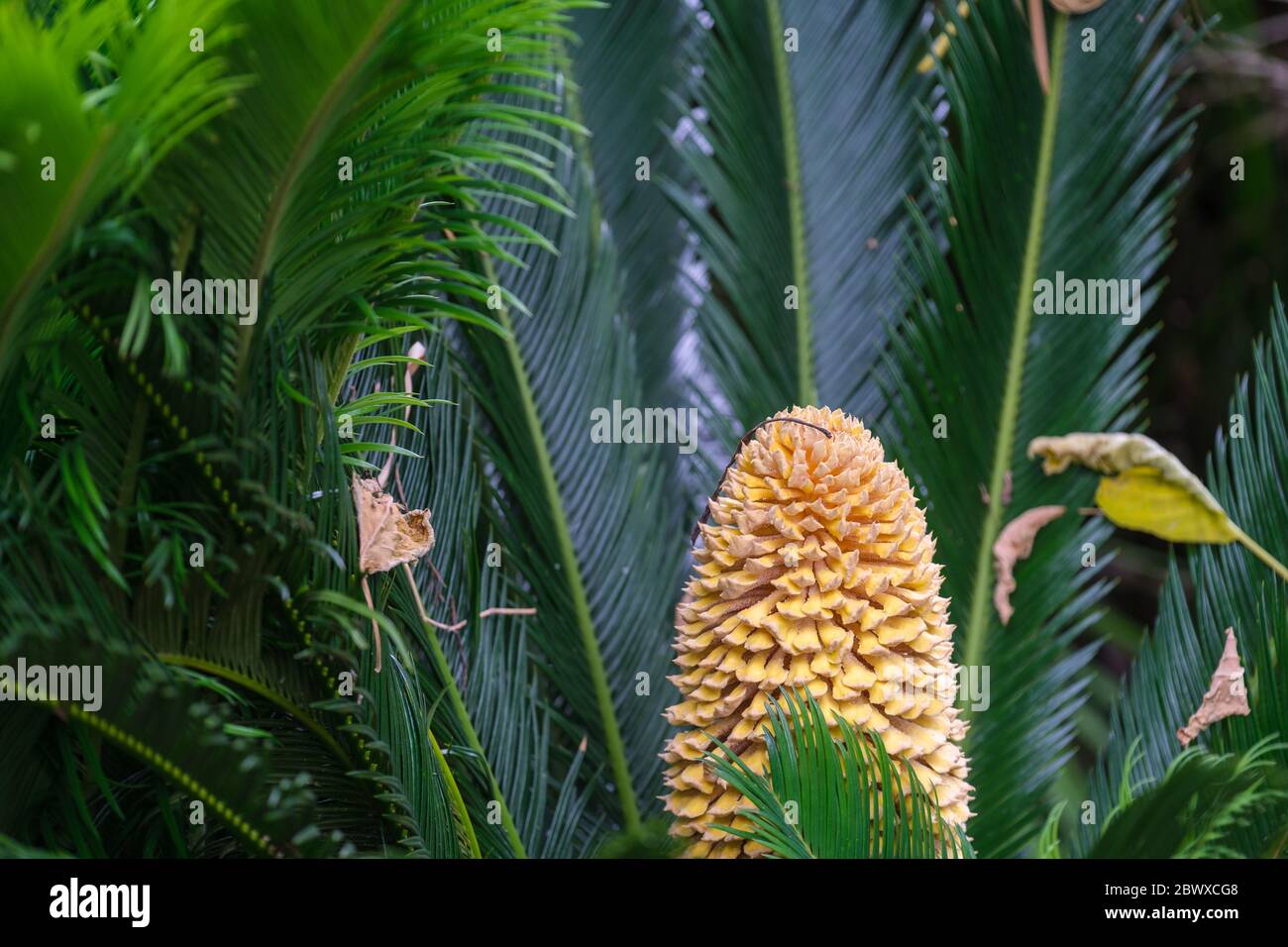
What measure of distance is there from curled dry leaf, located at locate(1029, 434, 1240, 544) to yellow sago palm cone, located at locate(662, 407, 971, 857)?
0.44m

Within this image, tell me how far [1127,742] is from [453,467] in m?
0.99

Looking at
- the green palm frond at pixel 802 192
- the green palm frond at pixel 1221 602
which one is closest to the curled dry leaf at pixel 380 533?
the green palm frond at pixel 802 192

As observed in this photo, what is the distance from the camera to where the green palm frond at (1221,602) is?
150 cm

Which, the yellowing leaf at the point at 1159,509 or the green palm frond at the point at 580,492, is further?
the green palm frond at the point at 580,492

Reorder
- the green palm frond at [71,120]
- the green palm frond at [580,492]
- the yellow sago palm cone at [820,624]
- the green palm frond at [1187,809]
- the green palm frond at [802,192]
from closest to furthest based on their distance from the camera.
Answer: the green palm frond at [71,120] → the green palm frond at [1187,809] → the yellow sago palm cone at [820,624] → the green palm frond at [580,492] → the green palm frond at [802,192]

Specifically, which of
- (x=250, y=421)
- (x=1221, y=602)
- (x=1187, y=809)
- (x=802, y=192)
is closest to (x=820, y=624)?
(x=1187, y=809)

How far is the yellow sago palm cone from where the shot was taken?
114 centimetres

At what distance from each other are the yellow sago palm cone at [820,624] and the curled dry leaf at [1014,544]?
536mm

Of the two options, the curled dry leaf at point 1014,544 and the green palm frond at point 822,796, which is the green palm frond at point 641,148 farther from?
the green palm frond at point 822,796

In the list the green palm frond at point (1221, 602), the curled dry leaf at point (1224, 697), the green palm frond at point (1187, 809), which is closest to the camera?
the green palm frond at point (1187, 809)

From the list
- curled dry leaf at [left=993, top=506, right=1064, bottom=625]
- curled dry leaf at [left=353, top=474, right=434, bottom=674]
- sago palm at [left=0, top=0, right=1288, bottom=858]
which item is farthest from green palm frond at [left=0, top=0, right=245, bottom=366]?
curled dry leaf at [left=993, top=506, right=1064, bottom=625]

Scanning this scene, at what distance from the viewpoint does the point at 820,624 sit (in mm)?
1154

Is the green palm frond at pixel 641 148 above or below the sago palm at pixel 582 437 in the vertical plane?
above
